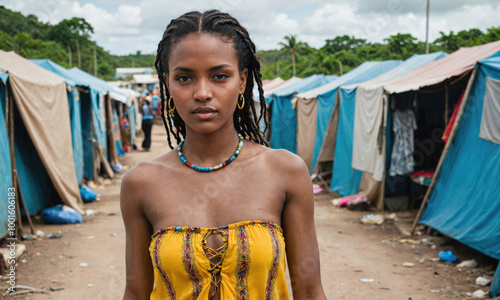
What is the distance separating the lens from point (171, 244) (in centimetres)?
143

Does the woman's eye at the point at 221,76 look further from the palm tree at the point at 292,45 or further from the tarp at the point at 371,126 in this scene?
the palm tree at the point at 292,45

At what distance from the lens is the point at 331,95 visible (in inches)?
393

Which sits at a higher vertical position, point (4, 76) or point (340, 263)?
point (4, 76)

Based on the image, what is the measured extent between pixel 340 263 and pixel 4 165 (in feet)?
13.6

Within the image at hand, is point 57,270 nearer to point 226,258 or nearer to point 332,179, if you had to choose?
point 226,258

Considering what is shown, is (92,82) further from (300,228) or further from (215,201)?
(300,228)

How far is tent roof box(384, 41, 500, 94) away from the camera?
5.82m

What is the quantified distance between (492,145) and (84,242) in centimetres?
503

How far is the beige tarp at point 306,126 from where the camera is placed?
1120 cm

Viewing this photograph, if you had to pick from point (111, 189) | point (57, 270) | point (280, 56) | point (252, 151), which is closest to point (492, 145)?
point (252, 151)

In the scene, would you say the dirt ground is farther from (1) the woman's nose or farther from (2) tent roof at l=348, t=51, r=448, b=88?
(1) the woman's nose

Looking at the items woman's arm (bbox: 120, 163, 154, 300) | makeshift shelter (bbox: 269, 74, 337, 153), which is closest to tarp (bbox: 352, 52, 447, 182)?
makeshift shelter (bbox: 269, 74, 337, 153)

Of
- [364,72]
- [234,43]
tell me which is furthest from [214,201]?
[364,72]

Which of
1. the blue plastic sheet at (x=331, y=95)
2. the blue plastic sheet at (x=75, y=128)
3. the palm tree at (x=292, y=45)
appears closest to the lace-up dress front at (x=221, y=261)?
the blue plastic sheet at (x=75, y=128)
